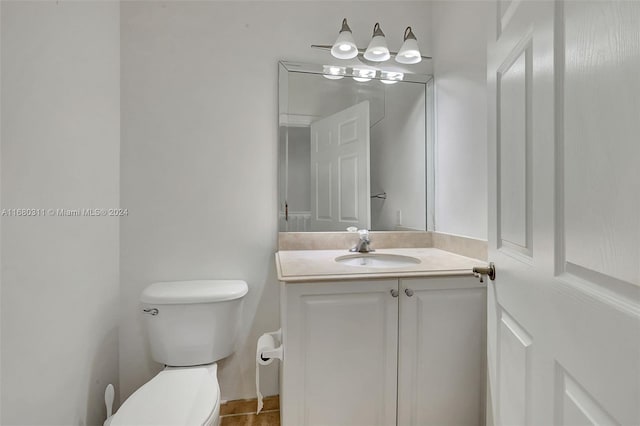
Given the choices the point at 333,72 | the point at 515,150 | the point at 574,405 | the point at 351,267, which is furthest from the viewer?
the point at 333,72

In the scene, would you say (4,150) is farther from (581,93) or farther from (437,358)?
(437,358)

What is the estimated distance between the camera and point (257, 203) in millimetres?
1665

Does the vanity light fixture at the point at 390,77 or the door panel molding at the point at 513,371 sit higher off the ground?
the vanity light fixture at the point at 390,77

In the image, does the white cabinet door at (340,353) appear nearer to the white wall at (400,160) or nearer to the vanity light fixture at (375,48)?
the white wall at (400,160)

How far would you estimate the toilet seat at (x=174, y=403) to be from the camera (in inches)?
39.0

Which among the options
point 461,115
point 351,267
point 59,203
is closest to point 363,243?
point 351,267

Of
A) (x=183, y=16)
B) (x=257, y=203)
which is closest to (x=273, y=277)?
(x=257, y=203)

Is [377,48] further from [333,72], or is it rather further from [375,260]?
[375,260]

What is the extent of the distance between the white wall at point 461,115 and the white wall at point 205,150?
0.71 meters

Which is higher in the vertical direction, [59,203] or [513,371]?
[59,203]

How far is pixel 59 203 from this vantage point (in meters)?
1.08

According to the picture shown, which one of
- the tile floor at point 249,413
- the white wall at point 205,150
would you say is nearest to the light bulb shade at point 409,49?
the white wall at point 205,150

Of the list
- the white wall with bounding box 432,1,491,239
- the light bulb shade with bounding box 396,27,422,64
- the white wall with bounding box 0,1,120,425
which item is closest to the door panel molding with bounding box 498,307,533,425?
the white wall with bounding box 432,1,491,239

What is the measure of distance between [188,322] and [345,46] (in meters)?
1.62
